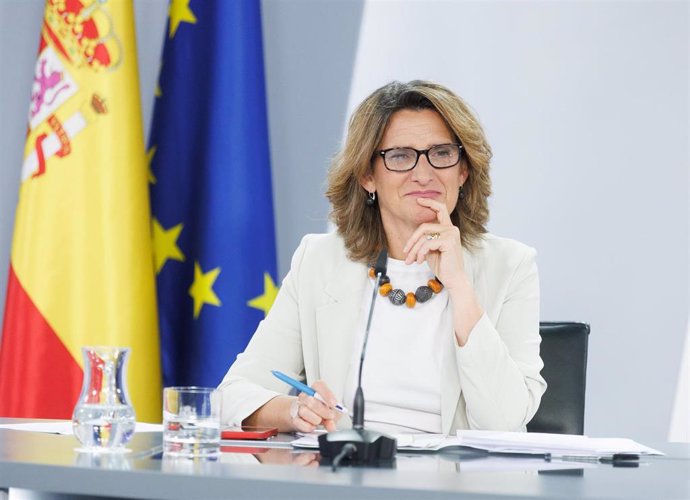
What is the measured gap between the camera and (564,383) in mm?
1983

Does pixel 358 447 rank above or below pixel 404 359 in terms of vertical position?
below

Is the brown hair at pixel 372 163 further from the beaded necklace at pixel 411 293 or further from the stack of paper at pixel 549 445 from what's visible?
the stack of paper at pixel 549 445

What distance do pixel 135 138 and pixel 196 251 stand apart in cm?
39

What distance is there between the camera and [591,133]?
283cm

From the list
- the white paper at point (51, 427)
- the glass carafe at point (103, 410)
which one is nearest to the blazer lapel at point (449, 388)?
the white paper at point (51, 427)

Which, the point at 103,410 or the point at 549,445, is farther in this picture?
the point at 549,445

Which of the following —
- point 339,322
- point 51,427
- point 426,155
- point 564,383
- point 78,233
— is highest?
point 426,155

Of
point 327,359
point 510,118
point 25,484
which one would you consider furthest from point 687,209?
point 25,484

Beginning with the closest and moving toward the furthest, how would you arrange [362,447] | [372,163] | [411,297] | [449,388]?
[362,447], [449,388], [411,297], [372,163]

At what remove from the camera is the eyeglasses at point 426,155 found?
2.06 metres

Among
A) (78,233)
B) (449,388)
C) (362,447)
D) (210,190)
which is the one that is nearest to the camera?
(362,447)

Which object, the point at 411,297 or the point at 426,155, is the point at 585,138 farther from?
the point at 411,297

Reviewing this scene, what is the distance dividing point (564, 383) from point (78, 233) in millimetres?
1491

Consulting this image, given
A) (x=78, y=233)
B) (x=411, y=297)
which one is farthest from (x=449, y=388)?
(x=78, y=233)
